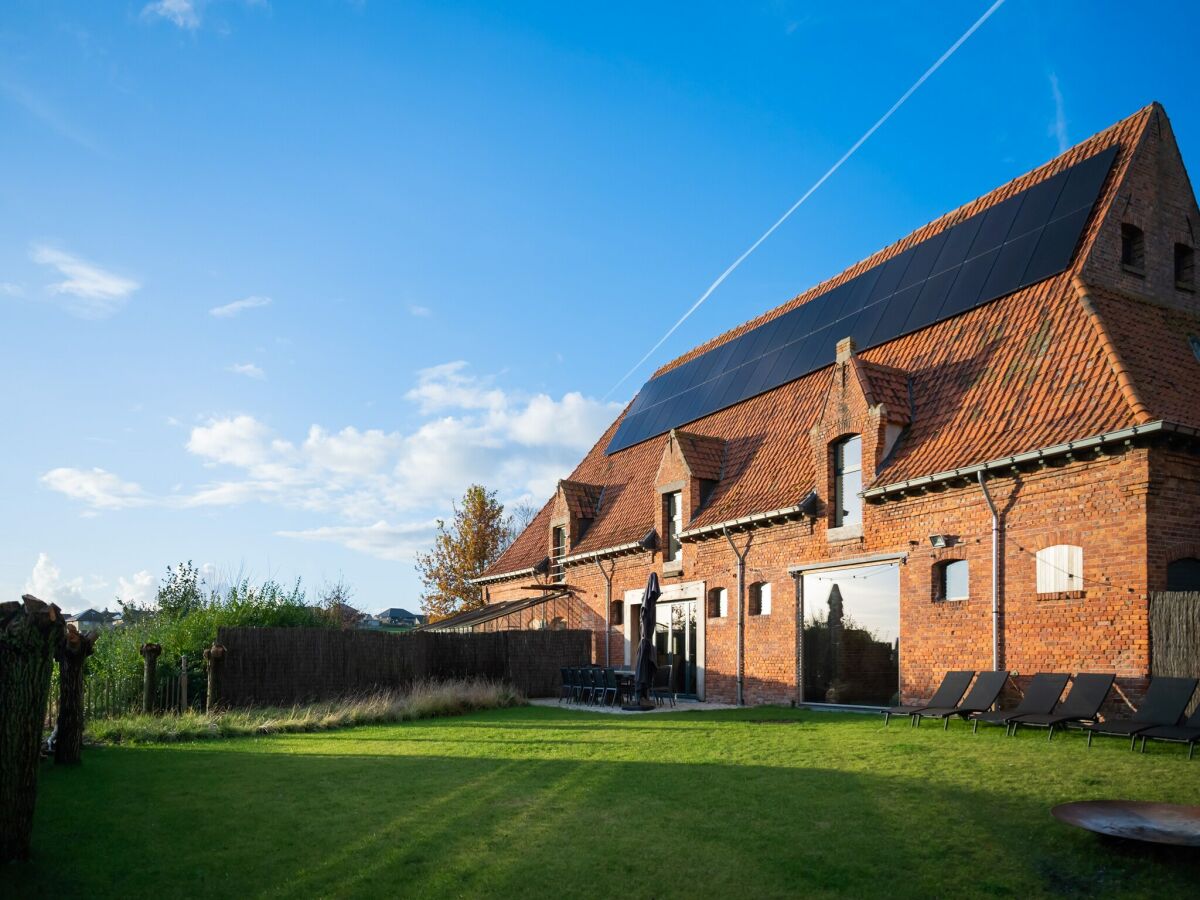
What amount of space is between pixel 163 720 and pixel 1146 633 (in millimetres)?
15310

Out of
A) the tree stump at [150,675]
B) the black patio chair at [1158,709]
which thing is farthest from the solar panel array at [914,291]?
the tree stump at [150,675]

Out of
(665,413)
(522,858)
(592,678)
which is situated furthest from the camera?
(665,413)

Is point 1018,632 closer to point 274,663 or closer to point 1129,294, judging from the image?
point 1129,294

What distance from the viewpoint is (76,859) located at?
7574 mm

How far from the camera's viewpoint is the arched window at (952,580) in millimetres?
16094

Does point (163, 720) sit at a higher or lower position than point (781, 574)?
lower

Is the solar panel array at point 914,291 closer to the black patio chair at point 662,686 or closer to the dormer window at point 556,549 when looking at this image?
the dormer window at point 556,549

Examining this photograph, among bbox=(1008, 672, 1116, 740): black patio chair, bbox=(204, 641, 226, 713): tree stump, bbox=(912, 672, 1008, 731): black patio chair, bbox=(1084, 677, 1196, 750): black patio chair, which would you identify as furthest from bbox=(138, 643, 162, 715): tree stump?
bbox=(1084, 677, 1196, 750): black patio chair

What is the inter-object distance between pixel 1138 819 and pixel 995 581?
8.69 metres

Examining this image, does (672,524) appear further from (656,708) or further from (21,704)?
(21,704)

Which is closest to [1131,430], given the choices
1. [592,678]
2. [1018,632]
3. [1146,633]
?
[1146,633]

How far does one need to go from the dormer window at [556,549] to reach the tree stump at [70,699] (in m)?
19.2

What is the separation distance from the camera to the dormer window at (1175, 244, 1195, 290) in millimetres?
18250

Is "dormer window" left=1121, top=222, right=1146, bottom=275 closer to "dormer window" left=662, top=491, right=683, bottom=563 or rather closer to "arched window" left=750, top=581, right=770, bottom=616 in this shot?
"arched window" left=750, top=581, right=770, bottom=616
